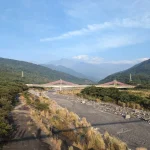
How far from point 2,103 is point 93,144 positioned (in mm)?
11344

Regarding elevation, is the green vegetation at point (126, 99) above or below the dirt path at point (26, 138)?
above

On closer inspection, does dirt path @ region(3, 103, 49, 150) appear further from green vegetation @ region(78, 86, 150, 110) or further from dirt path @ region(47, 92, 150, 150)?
green vegetation @ region(78, 86, 150, 110)

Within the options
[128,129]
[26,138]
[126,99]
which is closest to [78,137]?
[26,138]

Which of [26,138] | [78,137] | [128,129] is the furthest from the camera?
[128,129]

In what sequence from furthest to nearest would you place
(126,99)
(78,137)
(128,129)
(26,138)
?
(126,99), (128,129), (78,137), (26,138)

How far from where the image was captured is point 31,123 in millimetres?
19328

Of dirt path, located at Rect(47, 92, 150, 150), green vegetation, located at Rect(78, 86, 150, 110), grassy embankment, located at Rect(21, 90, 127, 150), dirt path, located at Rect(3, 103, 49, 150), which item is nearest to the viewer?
dirt path, located at Rect(3, 103, 49, 150)

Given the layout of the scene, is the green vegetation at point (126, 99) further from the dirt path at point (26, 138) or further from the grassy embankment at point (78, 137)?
the dirt path at point (26, 138)

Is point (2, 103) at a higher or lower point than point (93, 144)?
higher

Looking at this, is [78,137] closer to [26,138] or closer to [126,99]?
[26,138]

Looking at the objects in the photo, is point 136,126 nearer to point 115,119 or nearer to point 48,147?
point 115,119

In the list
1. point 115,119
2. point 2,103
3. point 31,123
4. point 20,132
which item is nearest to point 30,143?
point 20,132

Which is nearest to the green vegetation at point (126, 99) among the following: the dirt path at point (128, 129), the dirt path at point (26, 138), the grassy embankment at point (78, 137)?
the dirt path at point (128, 129)

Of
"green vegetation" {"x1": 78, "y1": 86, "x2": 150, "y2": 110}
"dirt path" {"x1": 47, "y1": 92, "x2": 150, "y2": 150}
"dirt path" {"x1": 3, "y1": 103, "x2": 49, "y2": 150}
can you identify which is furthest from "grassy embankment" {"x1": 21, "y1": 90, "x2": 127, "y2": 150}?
"green vegetation" {"x1": 78, "y1": 86, "x2": 150, "y2": 110}
